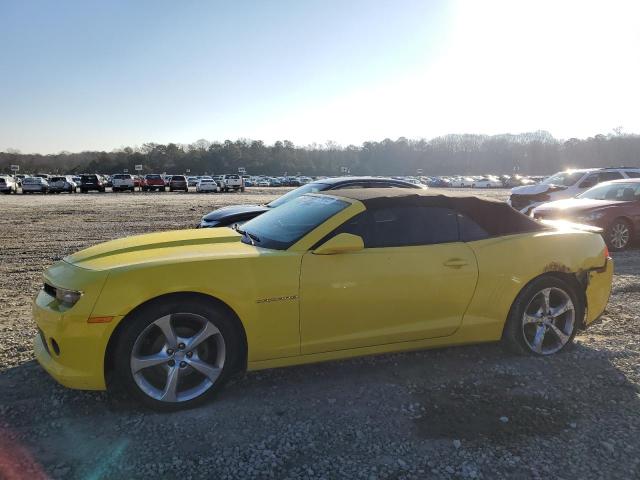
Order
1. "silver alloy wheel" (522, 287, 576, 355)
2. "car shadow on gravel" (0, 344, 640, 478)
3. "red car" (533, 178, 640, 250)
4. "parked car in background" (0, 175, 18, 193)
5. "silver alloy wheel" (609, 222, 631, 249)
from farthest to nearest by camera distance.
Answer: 1. "parked car in background" (0, 175, 18, 193)
2. "silver alloy wheel" (609, 222, 631, 249)
3. "red car" (533, 178, 640, 250)
4. "silver alloy wheel" (522, 287, 576, 355)
5. "car shadow on gravel" (0, 344, 640, 478)

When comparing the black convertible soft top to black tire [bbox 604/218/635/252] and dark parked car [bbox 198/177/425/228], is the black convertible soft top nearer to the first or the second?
dark parked car [bbox 198/177/425/228]

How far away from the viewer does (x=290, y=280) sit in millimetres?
3479

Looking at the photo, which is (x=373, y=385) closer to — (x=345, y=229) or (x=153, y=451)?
(x=345, y=229)

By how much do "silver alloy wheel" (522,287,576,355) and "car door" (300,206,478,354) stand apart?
2.43 feet

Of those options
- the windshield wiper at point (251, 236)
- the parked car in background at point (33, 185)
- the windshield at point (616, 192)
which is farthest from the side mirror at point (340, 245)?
the parked car in background at point (33, 185)

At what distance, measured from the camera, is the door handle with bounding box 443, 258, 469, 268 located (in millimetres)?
3930

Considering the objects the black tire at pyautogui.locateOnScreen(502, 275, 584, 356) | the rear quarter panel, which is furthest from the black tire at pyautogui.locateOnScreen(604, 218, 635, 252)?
the black tire at pyautogui.locateOnScreen(502, 275, 584, 356)

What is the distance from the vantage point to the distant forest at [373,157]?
422 feet

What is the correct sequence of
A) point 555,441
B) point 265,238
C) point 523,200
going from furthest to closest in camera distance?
point 523,200 < point 265,238 < point 555,441

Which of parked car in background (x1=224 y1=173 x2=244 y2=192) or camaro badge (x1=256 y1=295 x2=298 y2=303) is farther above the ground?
camaro badge (x1=256 y1=295 x2=298 y2=303)

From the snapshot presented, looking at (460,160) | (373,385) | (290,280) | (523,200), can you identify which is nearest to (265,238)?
(290,280)

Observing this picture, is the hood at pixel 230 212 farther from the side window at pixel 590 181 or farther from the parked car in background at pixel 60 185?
the parked car in background at pixel 60 185

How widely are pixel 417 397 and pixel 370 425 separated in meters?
0.55

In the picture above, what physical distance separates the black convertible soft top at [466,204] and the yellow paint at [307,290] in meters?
0.15
